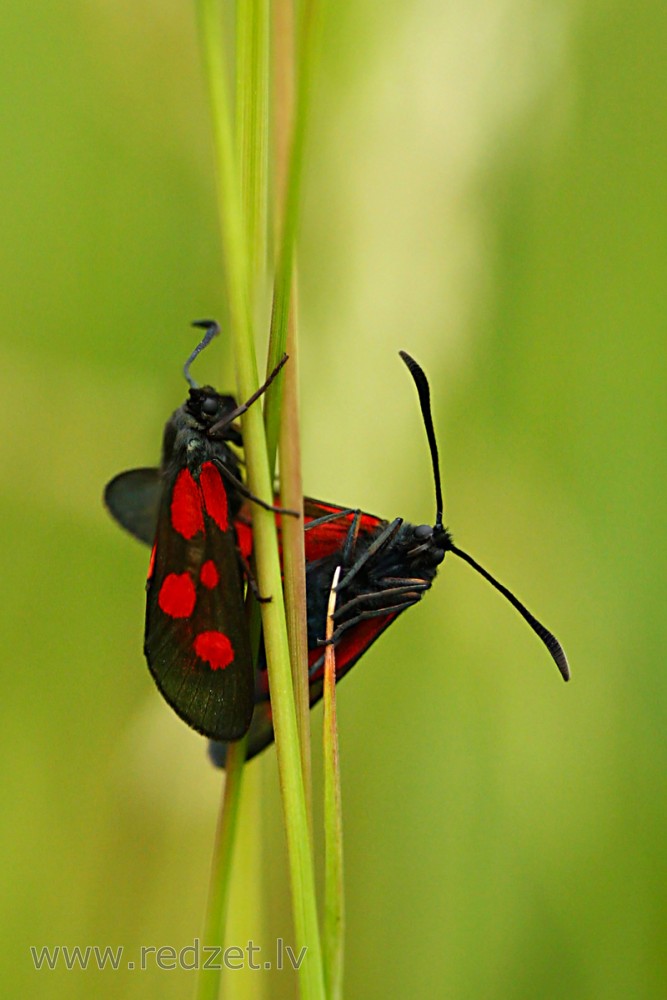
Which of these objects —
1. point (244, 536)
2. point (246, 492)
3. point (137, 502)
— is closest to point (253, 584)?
point (246, 492)

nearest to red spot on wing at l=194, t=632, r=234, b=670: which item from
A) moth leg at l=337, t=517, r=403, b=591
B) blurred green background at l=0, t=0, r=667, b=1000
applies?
moth leg at l=337, t=517, r=403, b=591

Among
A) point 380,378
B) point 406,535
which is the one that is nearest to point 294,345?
point 406,535

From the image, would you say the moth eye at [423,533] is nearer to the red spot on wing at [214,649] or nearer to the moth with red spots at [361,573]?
the moth with red spots at [361,573]

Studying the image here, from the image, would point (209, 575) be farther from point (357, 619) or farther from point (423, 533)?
point (423, 533)

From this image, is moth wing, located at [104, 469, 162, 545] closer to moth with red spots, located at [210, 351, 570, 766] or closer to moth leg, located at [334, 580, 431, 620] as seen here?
moth with red spots, located at [210, 351, 570, 766]

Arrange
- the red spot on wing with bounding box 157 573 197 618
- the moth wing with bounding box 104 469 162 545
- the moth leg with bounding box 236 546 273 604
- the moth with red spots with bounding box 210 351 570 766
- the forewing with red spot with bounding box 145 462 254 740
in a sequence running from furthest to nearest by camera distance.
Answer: the moth wing with bounding box 104 469 162 545
the moth with red spots with bounding box 210 351 570 766
the red spot on wing with bounding box 157 573 197 618
the forewing with red spot with bounding box 145 462 254 740
the moth leg with bounding box 236 546 273 604

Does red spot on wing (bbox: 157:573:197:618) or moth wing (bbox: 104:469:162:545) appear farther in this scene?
moth wing (bbox: 104:469:162:545)

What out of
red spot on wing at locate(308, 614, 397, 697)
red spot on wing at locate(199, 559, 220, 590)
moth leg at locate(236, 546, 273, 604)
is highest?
moth leg at locate(236, 546, 273, 604)
